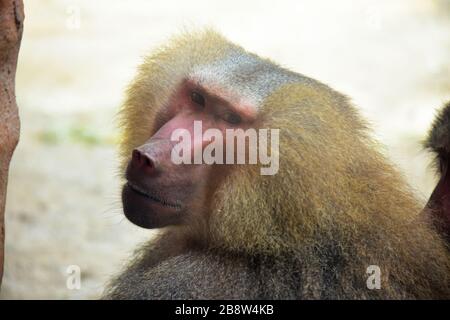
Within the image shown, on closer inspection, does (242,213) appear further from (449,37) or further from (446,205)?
(449,37)

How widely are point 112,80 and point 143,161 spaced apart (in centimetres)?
543

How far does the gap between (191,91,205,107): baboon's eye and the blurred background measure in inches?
95.0

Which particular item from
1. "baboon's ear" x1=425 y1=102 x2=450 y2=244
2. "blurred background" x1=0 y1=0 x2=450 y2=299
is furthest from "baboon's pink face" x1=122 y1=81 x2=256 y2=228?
"blurred background" x1=0 y1=0 x2=450 y2=299

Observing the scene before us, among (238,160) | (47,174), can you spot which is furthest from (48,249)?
(238,160)

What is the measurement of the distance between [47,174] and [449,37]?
4785mm

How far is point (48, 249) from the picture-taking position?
577 cm

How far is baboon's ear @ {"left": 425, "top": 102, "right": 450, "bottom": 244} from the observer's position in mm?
3506

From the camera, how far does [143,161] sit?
3.09 meters

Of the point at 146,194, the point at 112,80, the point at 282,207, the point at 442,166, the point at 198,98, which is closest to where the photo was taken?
the point at 282,207

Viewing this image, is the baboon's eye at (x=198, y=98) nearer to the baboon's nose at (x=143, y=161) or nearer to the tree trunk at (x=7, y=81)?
the baboon's nose at (x=143, y=161)

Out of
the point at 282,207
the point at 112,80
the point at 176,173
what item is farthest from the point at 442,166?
the point at 112,80

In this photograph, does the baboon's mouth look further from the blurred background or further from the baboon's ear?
the blurred background

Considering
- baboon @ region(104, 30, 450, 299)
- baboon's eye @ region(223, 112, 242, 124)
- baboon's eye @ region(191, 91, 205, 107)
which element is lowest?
baboon @ region(104, 30, 450, 299)

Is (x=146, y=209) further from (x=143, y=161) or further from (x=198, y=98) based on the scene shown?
(x=198, y=98)
